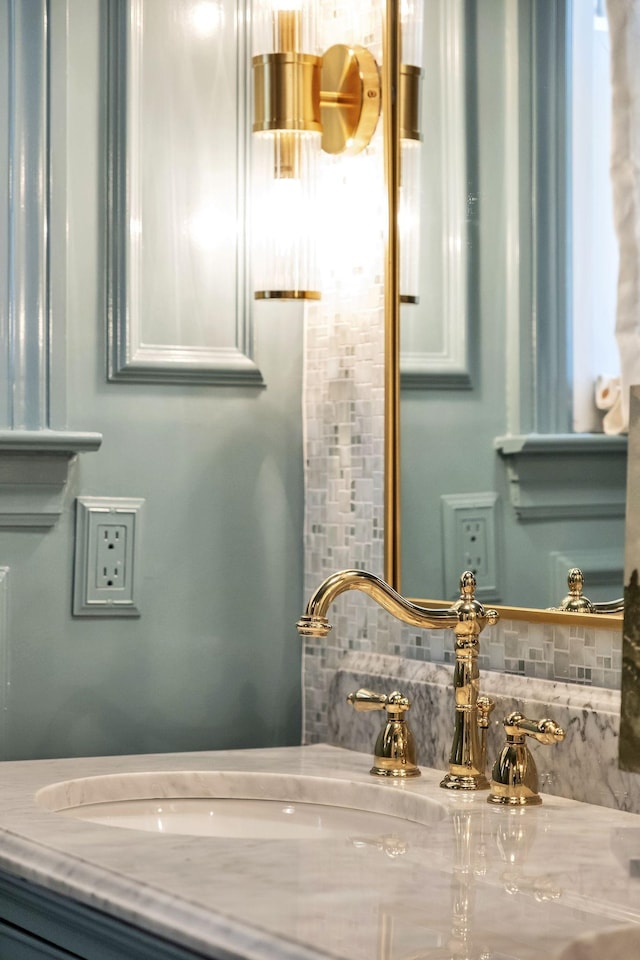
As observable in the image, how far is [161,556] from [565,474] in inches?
23.8

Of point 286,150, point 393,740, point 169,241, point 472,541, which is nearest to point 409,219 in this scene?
point 286,150

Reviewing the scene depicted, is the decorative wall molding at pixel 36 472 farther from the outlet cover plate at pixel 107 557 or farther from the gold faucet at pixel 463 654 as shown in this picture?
the gold faucet at pixel 463 654

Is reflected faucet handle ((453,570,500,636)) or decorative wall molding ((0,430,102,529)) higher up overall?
decorative wall molding ((0,430,102,529))

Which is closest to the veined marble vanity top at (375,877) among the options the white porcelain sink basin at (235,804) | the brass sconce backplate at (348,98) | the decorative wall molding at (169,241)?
the white porcelain sink basin at (235,804)

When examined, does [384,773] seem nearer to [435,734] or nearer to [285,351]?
[435,734]

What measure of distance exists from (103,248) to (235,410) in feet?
0.89

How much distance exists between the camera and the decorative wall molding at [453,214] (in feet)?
5.29

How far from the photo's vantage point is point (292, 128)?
5.83 feet

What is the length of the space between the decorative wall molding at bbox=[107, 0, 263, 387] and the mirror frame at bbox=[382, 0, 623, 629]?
209 mm

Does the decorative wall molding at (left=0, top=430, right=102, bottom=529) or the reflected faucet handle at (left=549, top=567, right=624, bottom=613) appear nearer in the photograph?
the reflected faucet handle at (left=549, top=567, right=624, bottom=613)

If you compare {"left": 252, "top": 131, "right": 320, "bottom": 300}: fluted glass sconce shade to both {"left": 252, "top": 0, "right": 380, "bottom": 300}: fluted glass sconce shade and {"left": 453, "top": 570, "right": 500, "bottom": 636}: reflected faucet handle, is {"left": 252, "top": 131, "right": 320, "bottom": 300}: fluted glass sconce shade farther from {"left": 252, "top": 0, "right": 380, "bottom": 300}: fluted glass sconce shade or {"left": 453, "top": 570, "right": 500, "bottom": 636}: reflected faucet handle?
{"left": 453, "top": 570, "right": 500, "bottom": 636}: reflected faucet handle

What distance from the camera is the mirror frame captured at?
1745mm

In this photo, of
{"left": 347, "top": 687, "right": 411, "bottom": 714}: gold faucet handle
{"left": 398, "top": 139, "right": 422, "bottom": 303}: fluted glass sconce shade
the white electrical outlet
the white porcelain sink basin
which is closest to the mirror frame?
{"left": 398, "top": 139, "right": 422, "bottom": 303}: fluted glass sconce shade

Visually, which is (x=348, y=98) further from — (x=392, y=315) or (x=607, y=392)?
(x=607, y=392)
